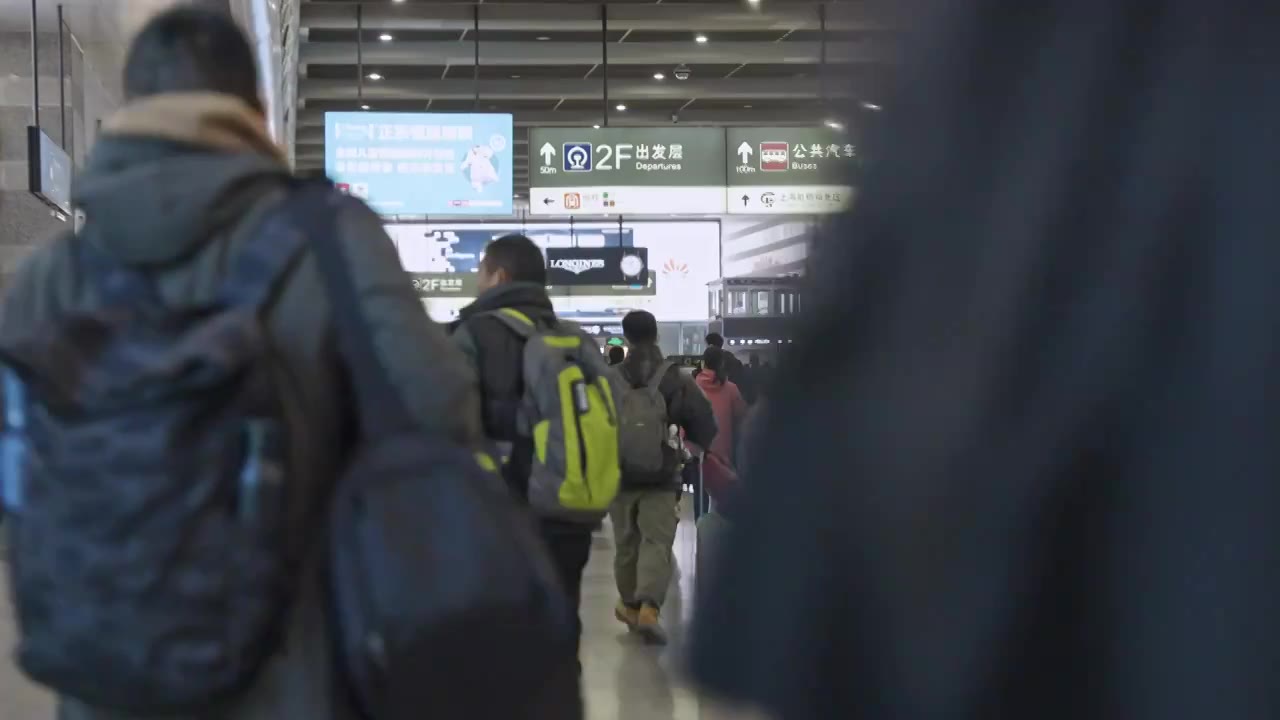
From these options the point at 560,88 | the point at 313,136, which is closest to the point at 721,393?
the point at 560,88

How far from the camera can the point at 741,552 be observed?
0.63 meters

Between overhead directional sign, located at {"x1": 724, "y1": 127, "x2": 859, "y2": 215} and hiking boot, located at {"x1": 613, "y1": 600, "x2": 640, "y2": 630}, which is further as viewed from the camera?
overhead directional sign, located at {"x1": 724, "y1": 127, "x2": 859, "y2": 215}

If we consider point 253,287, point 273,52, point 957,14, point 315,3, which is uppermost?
point 315,3

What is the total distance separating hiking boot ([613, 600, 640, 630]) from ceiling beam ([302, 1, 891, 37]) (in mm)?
8136

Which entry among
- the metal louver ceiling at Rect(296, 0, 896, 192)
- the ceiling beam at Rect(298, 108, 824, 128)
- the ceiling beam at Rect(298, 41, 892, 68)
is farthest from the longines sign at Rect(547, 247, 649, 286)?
the ceiling beam at Rect(298, 41, 892, 68)

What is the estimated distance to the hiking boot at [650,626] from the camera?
708cm

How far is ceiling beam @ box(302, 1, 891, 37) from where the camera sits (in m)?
14.4

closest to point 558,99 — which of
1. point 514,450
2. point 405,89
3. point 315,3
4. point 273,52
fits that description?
point 405,89

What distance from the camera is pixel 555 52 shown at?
1620cm

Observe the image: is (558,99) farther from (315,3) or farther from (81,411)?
(81,411)

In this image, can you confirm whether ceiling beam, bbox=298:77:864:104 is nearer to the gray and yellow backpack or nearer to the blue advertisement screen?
the blue advertisement screen

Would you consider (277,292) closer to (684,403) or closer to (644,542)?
(644,542)

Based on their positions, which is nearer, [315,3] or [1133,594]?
[1133,594]

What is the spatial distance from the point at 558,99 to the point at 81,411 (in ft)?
57.8
